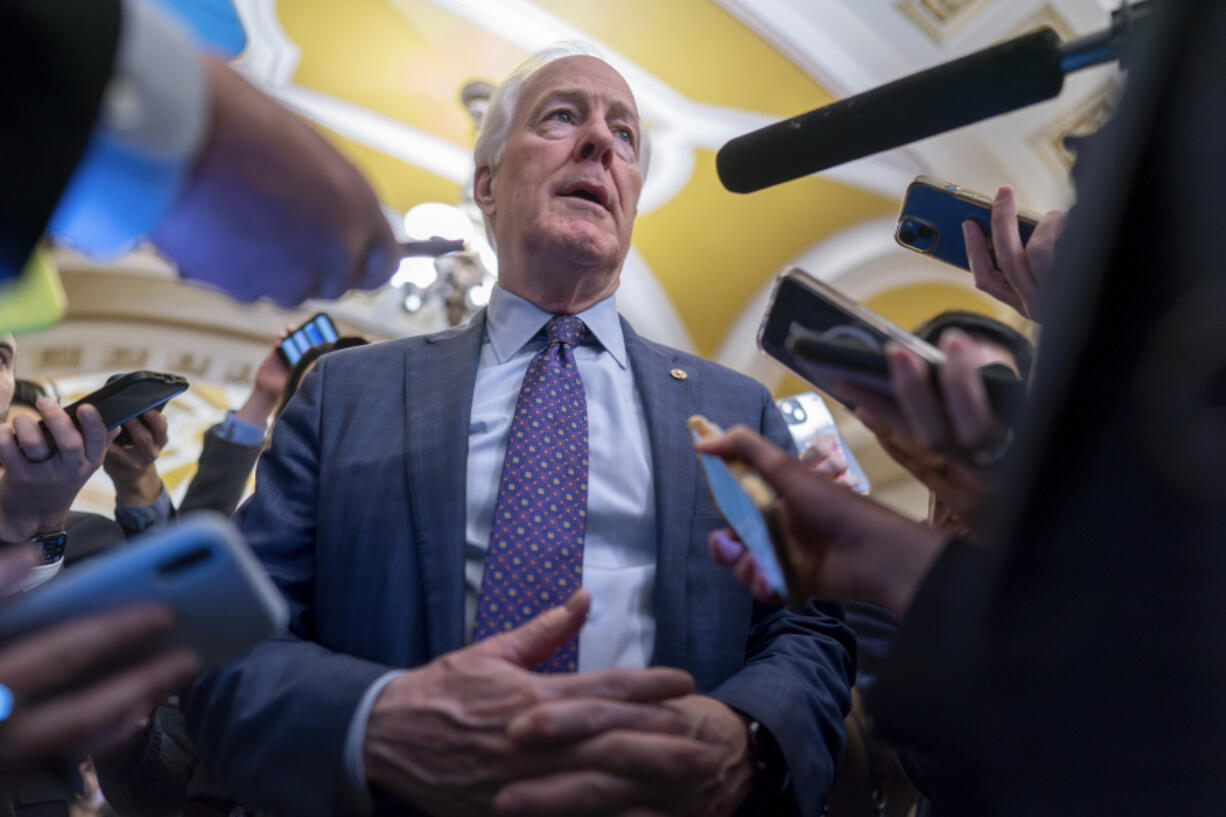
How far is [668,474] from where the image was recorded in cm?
136

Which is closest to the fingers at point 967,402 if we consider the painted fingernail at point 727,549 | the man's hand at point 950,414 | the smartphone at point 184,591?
the man's hand at point 950,414

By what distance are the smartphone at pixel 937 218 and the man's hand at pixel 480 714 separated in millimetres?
738

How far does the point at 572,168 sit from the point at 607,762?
1.14 meters

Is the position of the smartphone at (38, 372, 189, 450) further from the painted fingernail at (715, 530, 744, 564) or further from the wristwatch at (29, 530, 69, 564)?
the painted fingernail at (715, 530, 744, 564)

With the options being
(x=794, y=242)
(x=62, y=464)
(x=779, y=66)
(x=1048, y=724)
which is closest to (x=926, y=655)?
(x=1048, y=724)

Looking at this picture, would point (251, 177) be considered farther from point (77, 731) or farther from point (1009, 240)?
point (1009, 240)

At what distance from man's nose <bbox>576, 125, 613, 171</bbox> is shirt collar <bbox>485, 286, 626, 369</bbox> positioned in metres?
0.28

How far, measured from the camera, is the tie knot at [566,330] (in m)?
1.57

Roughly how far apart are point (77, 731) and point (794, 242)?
6972 millimetres

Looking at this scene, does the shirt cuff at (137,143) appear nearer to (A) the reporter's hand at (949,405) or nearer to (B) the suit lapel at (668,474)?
(A) the reporter's hand at (949,405)

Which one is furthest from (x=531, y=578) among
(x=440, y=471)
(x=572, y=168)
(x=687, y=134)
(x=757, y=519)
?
(x=687, y=134)

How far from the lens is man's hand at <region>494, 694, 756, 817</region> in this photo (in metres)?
0.91

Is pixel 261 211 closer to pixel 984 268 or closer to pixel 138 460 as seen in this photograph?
pixel 984 268

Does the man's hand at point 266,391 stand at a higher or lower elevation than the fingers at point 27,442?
lower
